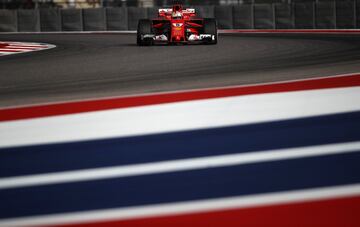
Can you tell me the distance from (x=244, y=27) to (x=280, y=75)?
19.2 m

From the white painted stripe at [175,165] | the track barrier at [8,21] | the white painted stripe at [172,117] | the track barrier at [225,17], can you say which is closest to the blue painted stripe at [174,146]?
the white painted stripe at [175,165]

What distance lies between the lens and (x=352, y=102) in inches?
229

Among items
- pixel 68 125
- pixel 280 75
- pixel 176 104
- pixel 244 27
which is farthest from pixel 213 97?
pixel 244 27

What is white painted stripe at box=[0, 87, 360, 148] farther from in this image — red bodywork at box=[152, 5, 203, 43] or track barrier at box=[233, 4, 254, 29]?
track barrier at box=[233, 4, 254, 29]

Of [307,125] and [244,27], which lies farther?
[244,27]

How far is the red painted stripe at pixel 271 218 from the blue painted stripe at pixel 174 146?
0.98 meters

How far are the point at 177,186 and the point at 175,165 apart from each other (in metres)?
0.39

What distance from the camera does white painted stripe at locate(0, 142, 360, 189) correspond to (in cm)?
379

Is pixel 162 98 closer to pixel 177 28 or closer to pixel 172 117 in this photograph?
pixel 172 117

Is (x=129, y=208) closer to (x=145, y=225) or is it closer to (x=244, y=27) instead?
(x=145, y=225)

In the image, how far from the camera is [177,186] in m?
3.60

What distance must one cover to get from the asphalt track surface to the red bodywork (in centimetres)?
247

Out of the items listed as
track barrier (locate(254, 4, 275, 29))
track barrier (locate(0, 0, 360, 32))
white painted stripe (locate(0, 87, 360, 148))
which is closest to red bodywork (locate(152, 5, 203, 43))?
track barrier (locate(0, 0, 360, 32))

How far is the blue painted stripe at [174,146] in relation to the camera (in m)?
4.12
